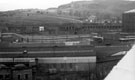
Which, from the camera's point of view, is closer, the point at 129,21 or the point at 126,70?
the point at 126,70

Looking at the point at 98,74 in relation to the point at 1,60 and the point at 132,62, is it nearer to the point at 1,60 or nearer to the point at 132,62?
the point at 1,60

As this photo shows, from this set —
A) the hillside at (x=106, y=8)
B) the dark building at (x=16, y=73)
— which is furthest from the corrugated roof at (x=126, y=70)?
the hillside at (x=106, y=8)

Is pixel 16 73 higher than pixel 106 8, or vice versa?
pixel 106 8

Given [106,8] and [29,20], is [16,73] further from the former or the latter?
[106,8]

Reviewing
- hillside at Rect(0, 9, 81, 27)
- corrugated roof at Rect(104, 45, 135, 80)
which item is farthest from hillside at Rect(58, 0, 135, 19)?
corrugated roof at Rect(104, 45, 135, 80)

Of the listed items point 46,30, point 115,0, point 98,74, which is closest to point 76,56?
point 98,74

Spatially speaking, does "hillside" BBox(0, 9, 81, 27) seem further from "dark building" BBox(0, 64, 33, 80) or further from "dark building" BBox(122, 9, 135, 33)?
"dark building" BBox(0, 64, 33, 80)

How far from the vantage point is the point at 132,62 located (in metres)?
1.05

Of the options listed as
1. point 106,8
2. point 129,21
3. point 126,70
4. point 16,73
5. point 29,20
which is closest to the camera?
point 126,70

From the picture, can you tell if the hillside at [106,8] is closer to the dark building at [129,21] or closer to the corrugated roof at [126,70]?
the dark building at [129,21]

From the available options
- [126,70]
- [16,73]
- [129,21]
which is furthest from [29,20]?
[126,70]

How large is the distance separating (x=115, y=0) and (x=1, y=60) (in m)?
50.4

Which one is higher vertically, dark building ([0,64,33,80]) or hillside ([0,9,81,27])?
hillside ([0,9,81,27])

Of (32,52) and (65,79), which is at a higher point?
(32,52)
